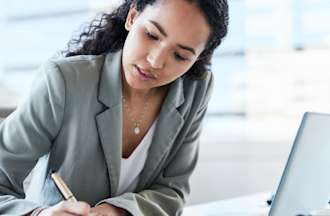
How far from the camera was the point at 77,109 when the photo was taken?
3.66ft

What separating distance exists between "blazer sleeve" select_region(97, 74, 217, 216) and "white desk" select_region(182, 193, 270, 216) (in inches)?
2.0

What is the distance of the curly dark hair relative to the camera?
3.74 ft

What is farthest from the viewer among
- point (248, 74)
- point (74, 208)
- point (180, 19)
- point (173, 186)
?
point (248, 74)

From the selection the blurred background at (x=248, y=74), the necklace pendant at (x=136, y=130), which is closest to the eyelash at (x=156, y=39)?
the necklace pendant at (x=136, y=130)

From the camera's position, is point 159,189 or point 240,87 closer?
point 159,189

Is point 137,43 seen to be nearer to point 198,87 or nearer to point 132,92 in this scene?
point 132,92

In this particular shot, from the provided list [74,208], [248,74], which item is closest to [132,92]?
[74,208]

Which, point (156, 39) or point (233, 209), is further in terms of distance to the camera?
point (233, 209)

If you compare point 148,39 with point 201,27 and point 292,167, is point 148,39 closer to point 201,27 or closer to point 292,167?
point 201,27

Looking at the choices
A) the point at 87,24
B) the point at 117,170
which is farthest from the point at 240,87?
the point at 117,170

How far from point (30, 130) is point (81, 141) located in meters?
0.11

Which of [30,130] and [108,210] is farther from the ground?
[30,130]

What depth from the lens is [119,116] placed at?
1146 millimetres

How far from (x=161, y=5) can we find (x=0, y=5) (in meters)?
1.36
